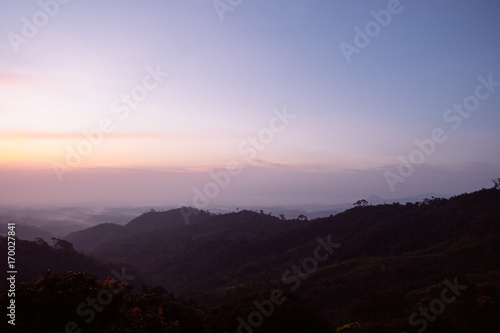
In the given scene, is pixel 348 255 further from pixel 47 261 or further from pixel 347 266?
pixel 47 261

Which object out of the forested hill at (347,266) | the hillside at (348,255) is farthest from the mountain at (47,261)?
the hillside at (348,255)

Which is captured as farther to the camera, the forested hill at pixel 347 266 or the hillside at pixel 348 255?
the hillside at pixel 348 255

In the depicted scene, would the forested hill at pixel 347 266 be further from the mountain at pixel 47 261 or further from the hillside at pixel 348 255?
the mountain at pixel 47 261

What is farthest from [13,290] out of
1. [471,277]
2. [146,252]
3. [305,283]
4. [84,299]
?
[146,252]

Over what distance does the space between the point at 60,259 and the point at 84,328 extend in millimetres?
77798

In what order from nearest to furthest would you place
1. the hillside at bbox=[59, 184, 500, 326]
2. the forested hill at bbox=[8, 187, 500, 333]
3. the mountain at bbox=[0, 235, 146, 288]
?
the forested hill at bbox=[8, 187, 500, 333], the hillside at bbox=[59, 184, 500, 326], the mountain at bbox=[0, 235, 146, 288]

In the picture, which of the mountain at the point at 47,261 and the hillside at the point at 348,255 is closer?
the hillside at the point at 348,255

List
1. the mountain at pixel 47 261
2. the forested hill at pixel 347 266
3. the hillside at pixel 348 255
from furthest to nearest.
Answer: the mountain at pixel 47 261, the hillside at pixel 348 255, the forested hill at pixel 347 266

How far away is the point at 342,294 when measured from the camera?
61500 millimetres

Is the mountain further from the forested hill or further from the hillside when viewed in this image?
the hillside

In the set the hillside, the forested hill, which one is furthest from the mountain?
the hillside

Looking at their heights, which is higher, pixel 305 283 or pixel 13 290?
pixel 13 290

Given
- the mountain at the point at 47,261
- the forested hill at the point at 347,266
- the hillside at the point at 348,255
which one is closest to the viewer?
the forested hill at the point at 347,266

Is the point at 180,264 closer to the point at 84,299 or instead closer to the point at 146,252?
the point at 146,252
